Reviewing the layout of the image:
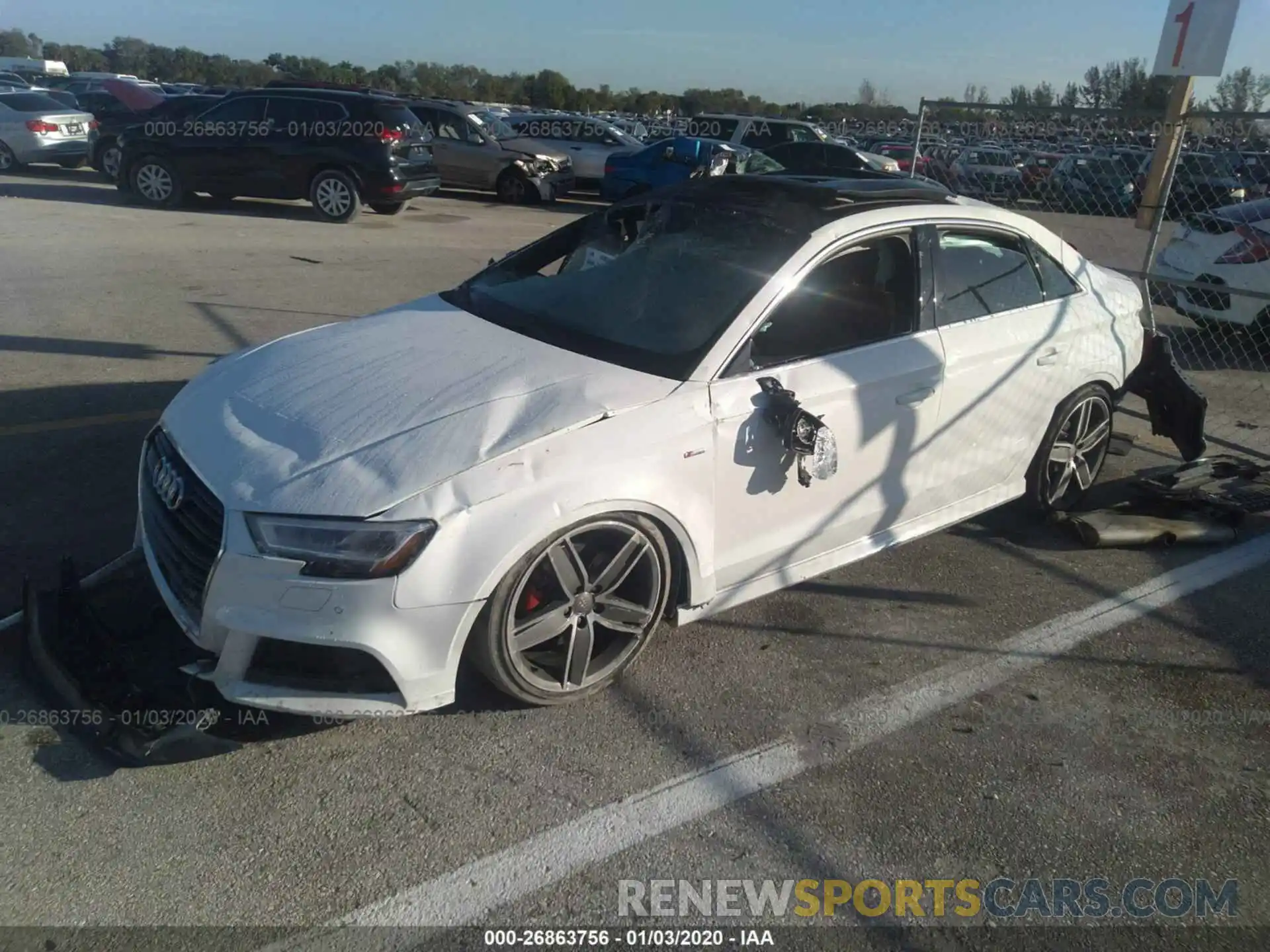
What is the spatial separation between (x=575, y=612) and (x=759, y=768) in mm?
771

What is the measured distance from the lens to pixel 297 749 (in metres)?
3.14

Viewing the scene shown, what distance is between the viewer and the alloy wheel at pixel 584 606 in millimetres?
3215

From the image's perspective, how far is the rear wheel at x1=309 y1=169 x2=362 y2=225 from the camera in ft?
47.3

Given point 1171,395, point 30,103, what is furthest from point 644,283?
point 30,103

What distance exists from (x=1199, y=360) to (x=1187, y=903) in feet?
25.5

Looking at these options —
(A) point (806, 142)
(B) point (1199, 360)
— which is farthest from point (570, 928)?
(A) point (806, 142)

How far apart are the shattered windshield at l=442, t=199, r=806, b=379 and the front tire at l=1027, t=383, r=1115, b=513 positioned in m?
1.85

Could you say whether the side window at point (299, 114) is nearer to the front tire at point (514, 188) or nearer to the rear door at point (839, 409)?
the front tire at point (514, 188)

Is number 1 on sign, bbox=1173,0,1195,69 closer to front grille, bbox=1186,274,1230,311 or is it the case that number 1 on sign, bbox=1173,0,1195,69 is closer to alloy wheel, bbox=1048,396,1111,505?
alloy wheel, bbox=1048,396,1111,505

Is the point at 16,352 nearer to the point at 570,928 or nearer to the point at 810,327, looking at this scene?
the point at 810,327

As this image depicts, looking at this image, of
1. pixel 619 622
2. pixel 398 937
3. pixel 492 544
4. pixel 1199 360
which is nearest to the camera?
pixel 398 937

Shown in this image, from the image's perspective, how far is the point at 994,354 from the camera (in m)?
4.38

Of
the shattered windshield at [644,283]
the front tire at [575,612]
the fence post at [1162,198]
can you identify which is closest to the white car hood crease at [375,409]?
the shattered windshield at [644,283]

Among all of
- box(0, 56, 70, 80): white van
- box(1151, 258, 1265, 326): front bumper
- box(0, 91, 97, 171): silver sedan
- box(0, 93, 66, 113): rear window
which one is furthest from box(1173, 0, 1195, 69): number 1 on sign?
box(0, 56, 70, 80): white van
